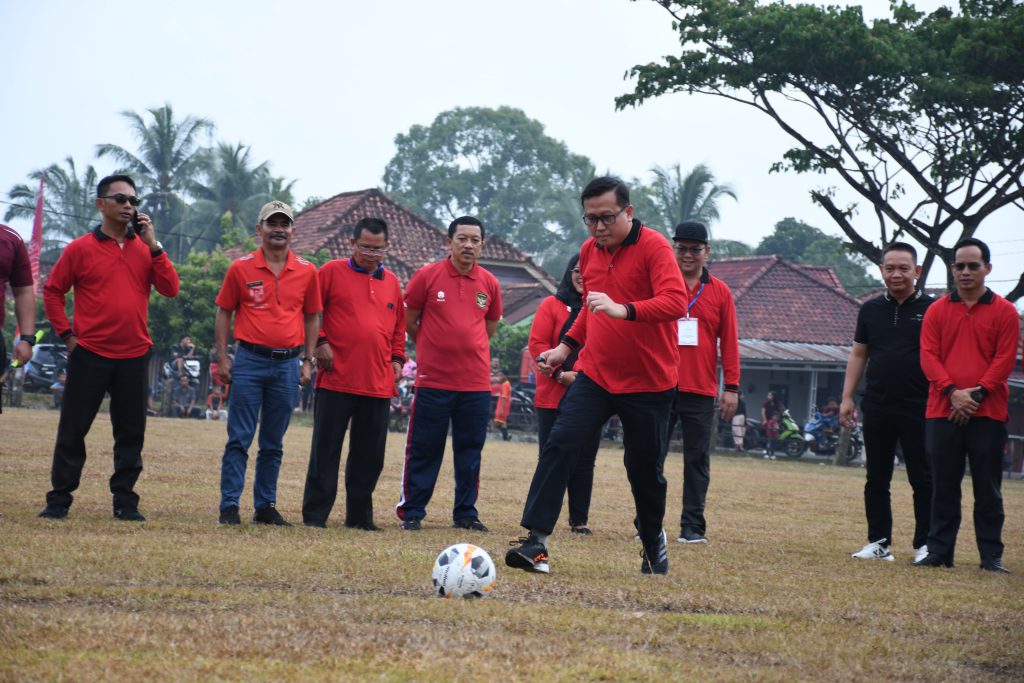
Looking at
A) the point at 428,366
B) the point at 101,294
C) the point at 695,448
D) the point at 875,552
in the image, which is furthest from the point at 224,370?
the point at 875,552

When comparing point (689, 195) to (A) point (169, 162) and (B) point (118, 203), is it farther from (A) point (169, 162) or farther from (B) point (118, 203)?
(B) point (118, 203)

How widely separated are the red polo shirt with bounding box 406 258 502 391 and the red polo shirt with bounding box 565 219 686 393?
242 centimetres

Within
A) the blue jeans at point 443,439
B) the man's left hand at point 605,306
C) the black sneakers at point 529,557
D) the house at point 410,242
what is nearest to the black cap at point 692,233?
the blue jeans at point 443,439

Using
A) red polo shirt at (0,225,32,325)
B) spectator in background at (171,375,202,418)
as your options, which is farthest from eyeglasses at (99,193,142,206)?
spectator in background at (171,375,202,418)

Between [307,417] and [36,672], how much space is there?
1173 inches

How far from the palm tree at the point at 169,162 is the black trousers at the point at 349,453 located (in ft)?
181

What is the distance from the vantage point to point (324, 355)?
29.0 ft

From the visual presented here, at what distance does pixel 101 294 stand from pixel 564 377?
3.31 metres

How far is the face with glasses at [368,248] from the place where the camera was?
29.3 ft

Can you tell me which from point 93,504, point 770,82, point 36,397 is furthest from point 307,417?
point 93,504

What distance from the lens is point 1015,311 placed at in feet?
28.4

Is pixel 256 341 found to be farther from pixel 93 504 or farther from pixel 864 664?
pixel 864 664

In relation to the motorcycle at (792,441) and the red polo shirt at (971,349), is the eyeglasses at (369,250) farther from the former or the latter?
the motorcycle at (792,441)

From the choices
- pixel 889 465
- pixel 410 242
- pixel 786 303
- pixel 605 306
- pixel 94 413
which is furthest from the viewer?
pixel 410 242
